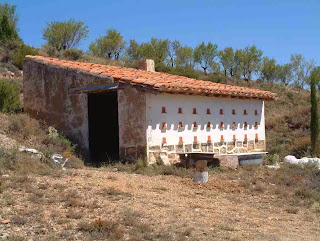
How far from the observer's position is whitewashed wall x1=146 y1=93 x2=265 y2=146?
14.1 metres

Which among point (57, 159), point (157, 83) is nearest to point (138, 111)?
point (157, 83)

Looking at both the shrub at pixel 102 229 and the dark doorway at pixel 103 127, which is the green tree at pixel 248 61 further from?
the shrub at pixel 102 229

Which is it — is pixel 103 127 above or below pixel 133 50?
below

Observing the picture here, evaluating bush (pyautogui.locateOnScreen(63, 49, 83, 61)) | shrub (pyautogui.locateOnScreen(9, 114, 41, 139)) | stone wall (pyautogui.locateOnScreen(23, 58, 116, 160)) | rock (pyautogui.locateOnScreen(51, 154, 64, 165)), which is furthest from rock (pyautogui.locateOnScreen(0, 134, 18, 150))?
bush (pyautogui.locateOnScreen(63, 49, 83, 61))

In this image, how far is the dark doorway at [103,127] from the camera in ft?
53.0

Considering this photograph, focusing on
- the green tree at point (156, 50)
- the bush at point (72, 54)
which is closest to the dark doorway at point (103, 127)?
the bush at point (72, 54)

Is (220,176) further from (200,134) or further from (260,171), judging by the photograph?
(200,134)

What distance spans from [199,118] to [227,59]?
107 ft

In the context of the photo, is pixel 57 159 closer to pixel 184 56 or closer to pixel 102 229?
pixel 102 229

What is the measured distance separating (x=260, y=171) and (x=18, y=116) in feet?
28.8

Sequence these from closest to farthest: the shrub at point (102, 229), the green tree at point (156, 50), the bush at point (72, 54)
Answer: the shrub at point (102, 229) → the bush at point (72, 54) → the green tree at point (156, 50)

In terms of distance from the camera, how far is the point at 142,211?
7.84 m

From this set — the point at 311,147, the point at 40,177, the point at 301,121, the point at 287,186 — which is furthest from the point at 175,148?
the point at 301,121

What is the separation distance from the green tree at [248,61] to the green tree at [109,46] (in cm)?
1258
